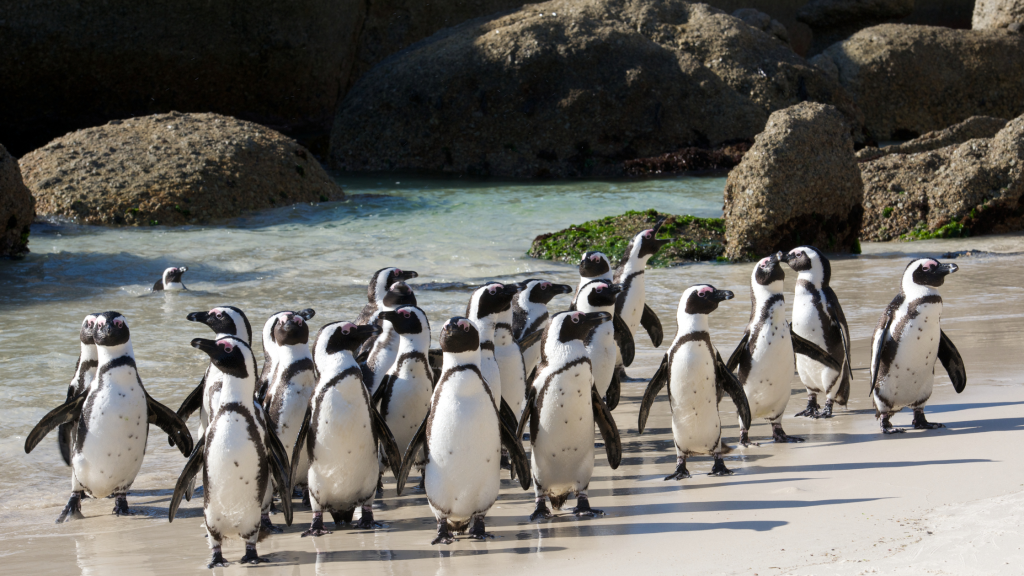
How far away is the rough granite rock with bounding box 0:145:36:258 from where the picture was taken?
10.7 meters

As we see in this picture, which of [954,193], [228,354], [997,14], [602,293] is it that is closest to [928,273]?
[602,293]

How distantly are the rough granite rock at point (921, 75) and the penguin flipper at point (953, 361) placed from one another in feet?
61.2

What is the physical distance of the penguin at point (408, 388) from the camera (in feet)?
14.3

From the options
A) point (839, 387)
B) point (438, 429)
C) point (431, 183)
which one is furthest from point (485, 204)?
point (438, 429)

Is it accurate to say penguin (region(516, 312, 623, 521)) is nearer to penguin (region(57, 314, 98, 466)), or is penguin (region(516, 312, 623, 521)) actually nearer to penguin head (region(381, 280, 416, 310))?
penguin head (region(381, 280, 416, 310))

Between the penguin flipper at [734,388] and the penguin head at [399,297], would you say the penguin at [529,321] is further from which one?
the penguin flipper at [734,388]

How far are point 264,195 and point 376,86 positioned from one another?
613 cm

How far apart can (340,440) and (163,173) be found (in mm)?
10637

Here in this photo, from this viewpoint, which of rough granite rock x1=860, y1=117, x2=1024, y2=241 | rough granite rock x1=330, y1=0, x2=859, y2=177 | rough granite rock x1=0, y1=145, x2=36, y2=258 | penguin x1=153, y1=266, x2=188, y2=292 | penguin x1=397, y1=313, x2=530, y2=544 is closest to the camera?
penguin x1=397, y1=313, x2=530, y2=544

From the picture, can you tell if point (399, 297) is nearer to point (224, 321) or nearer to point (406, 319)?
point (406, 319)

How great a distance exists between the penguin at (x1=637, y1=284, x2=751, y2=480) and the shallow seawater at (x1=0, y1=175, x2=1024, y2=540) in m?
1.93

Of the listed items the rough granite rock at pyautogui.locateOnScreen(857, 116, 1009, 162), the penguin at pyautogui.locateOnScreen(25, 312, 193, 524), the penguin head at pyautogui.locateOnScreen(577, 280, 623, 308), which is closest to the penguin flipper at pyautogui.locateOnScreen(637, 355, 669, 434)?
the penguin head at pyautogui.locateOnScreen(577, 280, 623, 308)

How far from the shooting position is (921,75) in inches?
→ 888

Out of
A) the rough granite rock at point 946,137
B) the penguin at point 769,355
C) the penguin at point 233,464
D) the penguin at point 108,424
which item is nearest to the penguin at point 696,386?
the penguin at point 769,355
